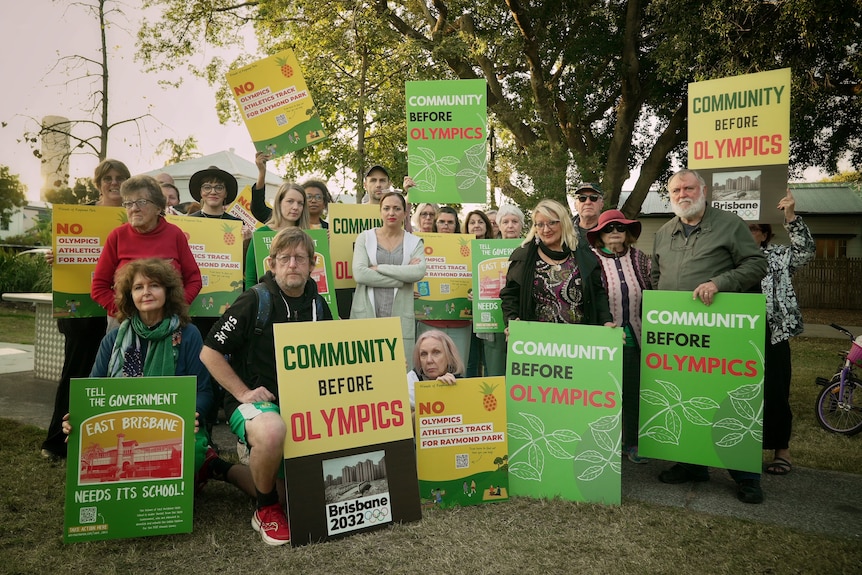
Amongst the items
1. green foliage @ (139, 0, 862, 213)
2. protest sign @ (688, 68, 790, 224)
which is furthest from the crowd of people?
green foliage @ (139, 0, 862, 213)

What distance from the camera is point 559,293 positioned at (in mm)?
4301

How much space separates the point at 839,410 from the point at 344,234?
481 centimetres

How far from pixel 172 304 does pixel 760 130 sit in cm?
414

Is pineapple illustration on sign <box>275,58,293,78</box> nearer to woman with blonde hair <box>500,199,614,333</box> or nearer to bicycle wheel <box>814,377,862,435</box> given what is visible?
woman with blonde hair <box>500,199,614,333</box>

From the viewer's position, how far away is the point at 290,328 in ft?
10.8

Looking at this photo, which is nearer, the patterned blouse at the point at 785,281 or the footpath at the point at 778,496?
the footpath at the point at 778,496

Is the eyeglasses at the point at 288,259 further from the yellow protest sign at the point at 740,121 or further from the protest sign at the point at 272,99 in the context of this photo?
the yellow protest sign at the point at 740,121

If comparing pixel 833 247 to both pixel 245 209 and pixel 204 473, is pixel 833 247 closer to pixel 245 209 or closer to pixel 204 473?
pixel 245 209

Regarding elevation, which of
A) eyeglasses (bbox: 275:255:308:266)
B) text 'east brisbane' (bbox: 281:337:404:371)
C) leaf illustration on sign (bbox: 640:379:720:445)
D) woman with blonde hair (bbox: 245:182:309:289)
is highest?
woman with blonde hair (bbox: 245:182:309:289)

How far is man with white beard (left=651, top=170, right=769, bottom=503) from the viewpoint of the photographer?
392 centimetres

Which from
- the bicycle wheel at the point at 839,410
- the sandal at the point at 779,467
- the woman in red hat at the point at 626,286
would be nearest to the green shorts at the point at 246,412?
the woman in red hat at the point at 626,286

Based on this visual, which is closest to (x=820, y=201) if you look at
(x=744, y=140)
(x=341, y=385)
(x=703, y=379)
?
(x=744, y=140)

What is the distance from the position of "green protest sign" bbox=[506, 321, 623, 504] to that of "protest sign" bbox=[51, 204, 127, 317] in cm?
308

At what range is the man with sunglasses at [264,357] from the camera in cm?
315
